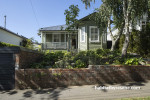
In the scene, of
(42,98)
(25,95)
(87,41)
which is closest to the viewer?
(42,98)

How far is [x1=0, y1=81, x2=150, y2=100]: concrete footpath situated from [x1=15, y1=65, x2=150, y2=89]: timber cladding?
10.7 inches

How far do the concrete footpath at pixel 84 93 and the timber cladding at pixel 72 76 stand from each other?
273mm

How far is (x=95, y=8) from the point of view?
12156 mm

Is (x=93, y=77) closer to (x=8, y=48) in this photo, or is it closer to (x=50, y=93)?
(x=50, y=93)

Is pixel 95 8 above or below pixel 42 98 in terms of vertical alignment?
above

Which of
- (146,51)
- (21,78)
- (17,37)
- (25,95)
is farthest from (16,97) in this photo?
(17,37)

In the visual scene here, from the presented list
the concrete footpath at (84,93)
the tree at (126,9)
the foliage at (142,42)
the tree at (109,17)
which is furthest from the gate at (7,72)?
the foliage at (142,42)

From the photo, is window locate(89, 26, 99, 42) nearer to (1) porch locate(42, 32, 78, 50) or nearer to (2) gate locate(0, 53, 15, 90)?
(1) porch locate(42, 32, 78, 50)

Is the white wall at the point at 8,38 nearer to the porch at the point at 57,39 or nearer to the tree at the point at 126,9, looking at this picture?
the porch at the point at 57,39

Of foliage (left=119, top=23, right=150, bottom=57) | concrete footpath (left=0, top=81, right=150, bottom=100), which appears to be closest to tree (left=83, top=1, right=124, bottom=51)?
foliage (left=119, top=23, right=150, bottom=57)

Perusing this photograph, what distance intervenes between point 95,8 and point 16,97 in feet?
37.3

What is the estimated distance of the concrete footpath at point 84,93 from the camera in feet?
12.7

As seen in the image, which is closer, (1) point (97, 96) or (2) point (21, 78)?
(1) point (97, 96)

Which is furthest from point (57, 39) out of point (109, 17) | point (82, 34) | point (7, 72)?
point (7, 72)
